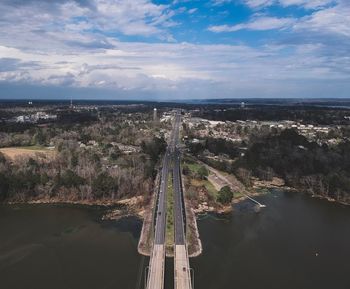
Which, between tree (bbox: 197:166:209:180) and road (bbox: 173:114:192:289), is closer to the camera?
→ road (bbox: 173:114:192:289)

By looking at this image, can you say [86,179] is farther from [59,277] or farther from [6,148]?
[6,148]

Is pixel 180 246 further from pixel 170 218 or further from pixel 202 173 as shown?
pixel 202 173

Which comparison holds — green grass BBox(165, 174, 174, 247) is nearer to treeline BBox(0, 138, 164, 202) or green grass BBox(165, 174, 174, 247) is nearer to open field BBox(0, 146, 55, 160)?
treeline BBox(0, 138, 164, 202)

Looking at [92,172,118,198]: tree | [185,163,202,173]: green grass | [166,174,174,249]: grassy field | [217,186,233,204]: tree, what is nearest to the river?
[217,186,233,204]: tree

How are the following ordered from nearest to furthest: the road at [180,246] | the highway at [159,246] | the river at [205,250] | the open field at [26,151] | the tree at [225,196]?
the highway at [159,246] < the road at [180,246] < the river at [205,250] < the tree at [225,196] < the open field at [26,151]

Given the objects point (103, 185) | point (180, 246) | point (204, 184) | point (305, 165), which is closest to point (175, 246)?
point (180, 246)

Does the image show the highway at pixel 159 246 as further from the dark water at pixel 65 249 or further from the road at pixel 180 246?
the dark water at pixel 65 249

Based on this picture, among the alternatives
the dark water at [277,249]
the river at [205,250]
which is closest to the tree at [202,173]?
the dark water at [277,249]
